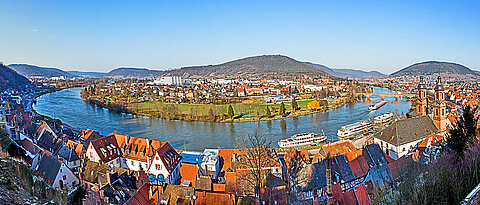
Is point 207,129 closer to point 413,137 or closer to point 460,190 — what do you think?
point 413,137

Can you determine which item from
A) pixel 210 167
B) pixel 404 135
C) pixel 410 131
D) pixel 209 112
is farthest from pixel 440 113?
pixel 209 112

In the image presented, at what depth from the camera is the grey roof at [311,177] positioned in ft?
26.0

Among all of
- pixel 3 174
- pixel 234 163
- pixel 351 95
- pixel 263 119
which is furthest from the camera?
pixel 351 95

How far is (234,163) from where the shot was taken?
944 centimetres

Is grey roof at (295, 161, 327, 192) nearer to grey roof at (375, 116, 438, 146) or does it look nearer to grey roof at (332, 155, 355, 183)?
grey roof at (332, 155, 355, 183)

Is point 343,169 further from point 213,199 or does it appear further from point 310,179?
point 213,199

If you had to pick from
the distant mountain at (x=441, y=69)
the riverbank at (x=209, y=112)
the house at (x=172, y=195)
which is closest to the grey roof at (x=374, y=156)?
the house at (x=172, y=195)

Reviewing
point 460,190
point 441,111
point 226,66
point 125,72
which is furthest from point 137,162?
point 125,72

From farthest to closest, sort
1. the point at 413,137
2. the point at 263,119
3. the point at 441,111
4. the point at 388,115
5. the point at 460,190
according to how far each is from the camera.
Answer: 1. the point at 263,119
2. the point at 388,115
3. the point at 441,111
4. the point at 413,137
5. the point at 460,190

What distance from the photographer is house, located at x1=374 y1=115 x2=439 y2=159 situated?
1254 cm

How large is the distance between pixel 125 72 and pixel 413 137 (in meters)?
148

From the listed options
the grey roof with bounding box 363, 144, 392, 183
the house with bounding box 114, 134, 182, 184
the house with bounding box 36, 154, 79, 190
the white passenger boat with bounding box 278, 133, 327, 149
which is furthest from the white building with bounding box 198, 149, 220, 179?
the white passenger boat with bounding box 278, 133, 327, 149

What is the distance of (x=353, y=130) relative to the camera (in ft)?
59.8

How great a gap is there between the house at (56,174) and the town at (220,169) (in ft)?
0.08
